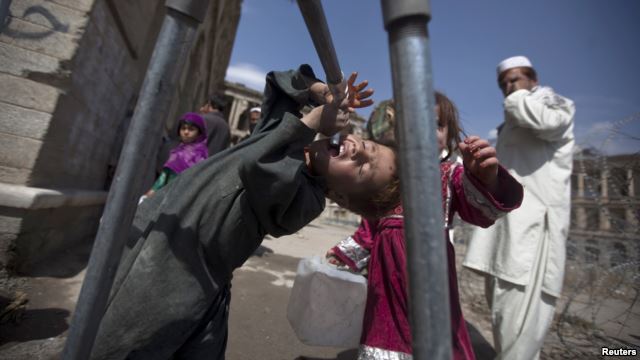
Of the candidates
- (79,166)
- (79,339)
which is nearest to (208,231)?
(79,339)

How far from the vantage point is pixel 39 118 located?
2.66 metres

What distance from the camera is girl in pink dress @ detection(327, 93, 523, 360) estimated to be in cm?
134

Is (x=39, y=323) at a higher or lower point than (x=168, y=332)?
lower

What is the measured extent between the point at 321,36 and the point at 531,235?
244cm

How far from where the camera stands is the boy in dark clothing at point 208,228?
3.45 ft

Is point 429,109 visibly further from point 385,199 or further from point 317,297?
point 317,297

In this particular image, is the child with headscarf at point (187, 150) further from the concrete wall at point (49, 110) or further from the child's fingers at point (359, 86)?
the child's fingers at point (359, 86)

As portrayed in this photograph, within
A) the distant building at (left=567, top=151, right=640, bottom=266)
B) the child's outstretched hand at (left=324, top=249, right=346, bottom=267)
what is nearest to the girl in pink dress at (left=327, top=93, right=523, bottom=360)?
the child's outstretched hand at (left=324, top=249, right=346, bottom=267)

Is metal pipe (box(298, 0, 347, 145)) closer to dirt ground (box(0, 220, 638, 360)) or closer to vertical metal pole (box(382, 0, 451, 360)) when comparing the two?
vertical metal pole (box(382, 0, 451, 360))

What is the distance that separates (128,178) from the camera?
57cm

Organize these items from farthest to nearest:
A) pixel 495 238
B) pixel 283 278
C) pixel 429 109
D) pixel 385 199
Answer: pixel 283 278, pixel 495 238, pixel 385 199, pixel 429 109

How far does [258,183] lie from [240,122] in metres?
39.5

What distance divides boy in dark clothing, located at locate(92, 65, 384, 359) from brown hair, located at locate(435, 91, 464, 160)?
0.79 meters

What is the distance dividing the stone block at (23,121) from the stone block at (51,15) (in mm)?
741
